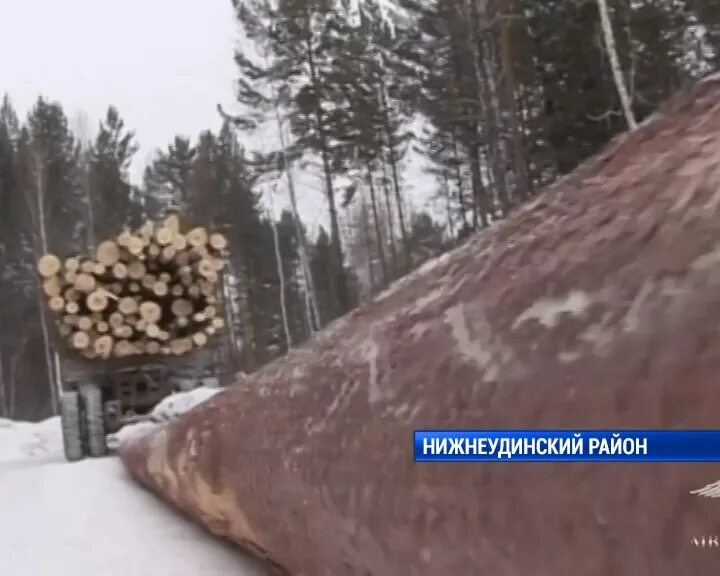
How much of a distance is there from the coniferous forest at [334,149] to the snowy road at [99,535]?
528cm

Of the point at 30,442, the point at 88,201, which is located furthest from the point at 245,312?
the point at 30,442

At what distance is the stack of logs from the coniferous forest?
3697mm

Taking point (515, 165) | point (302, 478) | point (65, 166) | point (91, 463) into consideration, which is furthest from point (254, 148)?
point (302, 478)

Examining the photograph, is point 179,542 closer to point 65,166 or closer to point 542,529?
point 542,529

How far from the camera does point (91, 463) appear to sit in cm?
315

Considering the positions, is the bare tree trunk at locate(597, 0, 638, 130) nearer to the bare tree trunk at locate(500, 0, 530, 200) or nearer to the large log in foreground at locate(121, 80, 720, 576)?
the bare tree trunk at locate(500, 0, 530, 200)

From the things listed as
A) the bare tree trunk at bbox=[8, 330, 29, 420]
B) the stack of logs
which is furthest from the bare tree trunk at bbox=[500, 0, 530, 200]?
the bare tree trunk at bbox=[8, 330, 29, 420]

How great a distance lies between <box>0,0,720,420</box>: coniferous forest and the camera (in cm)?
741

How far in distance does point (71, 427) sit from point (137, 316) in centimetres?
65

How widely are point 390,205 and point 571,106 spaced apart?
4.68 metres

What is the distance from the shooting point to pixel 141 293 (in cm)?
412

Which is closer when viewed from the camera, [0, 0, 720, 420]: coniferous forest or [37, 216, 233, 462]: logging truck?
[37, 216, 233, 462]: logging truck

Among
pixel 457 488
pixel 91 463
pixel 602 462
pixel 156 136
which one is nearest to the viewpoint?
pixel 602 462

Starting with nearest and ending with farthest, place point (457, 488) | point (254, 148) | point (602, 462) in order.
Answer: point (602, 462)
point (457, 488)
point (254, 148)
